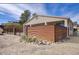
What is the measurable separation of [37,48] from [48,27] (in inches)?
13.8

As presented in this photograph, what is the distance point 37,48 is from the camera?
2959 millimetres

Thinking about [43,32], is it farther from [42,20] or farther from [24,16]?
[24,16]

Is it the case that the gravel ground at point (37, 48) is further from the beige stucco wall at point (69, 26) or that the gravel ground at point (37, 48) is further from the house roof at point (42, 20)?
the house roof at point (42, 20)

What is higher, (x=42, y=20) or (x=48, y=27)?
(x=42, y=20)

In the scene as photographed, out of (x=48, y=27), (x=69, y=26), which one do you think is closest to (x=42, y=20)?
(x=48, y=27)

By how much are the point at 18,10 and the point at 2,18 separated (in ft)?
0.86

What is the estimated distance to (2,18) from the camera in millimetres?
2982

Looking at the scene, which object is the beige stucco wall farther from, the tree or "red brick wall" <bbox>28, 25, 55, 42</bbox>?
the tree

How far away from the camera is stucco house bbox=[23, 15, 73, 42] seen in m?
2.98

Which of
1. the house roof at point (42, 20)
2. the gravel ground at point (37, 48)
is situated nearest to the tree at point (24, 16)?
the house roof at point (42, 20)
